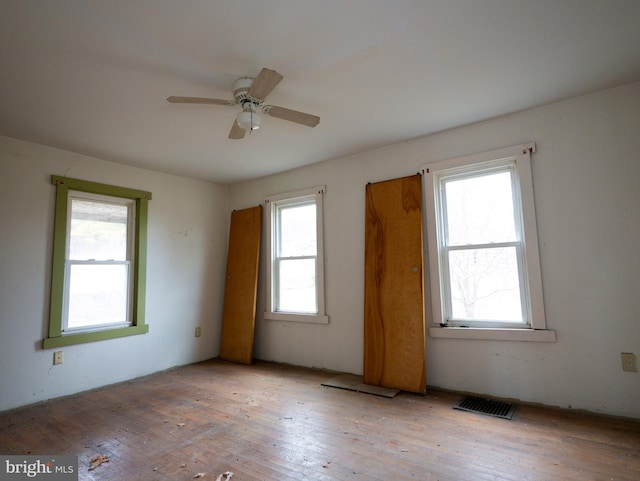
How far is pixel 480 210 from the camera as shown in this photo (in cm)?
319

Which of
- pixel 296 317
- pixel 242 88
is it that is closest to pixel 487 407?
pixel 296 317

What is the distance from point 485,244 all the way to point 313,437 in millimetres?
2176

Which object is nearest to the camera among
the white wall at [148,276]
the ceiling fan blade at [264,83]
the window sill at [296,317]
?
the ceiling fan blade at [264,83]

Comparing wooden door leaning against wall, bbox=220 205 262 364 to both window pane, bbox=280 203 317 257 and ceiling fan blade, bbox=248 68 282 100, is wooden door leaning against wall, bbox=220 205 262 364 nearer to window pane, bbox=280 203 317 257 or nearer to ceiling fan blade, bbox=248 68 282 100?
window pane, bbox=280 203 317 257

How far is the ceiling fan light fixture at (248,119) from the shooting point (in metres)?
2.38

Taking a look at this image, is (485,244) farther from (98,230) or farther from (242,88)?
(98,230)

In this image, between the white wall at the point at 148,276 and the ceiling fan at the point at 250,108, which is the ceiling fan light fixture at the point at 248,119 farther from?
the white wall at the point at 148,276

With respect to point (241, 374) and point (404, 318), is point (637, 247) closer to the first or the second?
point (404, 318)

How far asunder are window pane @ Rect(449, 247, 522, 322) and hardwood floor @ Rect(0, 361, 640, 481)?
0.76 meters

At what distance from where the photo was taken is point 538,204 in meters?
2.87

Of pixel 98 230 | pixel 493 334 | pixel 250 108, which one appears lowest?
pixel 493 334

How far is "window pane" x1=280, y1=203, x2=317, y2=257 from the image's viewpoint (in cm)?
429

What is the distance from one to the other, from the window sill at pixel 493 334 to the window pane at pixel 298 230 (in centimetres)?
174

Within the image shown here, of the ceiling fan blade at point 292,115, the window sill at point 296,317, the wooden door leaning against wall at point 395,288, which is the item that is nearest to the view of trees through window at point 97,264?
the window sill at point 296,317
